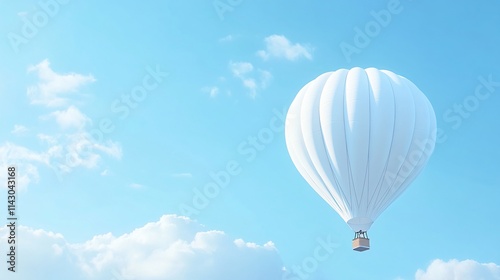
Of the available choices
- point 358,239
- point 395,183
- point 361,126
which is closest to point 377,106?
point 361,126

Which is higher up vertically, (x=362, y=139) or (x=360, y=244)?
(x=362, y=139)

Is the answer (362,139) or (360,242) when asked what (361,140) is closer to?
(362,139)

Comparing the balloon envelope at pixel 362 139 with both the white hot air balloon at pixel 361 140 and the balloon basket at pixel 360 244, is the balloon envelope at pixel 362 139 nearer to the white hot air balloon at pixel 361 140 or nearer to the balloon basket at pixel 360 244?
the white hot air balloon at pixel 361 140

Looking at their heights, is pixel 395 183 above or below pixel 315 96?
below

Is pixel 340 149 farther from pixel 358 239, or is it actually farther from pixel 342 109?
pixel 358 239

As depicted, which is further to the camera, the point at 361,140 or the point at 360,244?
the point at 360,244

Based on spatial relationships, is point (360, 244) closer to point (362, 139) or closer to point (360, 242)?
point (360, 242)

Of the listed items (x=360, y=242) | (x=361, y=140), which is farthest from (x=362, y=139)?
(x=360, y=242)
